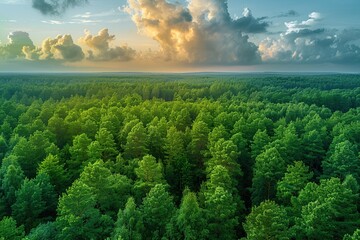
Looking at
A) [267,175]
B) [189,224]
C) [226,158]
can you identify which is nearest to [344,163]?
[267,175]

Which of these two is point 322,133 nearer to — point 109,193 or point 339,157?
point 339,157

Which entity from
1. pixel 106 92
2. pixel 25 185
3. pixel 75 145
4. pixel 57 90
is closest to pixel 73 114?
pixel 75 145

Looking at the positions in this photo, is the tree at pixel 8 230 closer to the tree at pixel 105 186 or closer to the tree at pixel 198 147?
the tree at pixel 105 186

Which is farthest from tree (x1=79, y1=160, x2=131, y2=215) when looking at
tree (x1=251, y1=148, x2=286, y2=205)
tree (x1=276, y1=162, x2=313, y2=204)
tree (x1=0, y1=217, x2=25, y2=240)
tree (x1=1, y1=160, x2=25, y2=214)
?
tree (x1=276, y1=162, x2=313, y2=204)

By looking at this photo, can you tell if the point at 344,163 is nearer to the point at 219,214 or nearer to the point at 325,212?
the point at 325,212

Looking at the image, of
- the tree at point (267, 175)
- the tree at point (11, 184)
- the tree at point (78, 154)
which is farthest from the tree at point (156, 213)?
the tree at point (78, 154)
